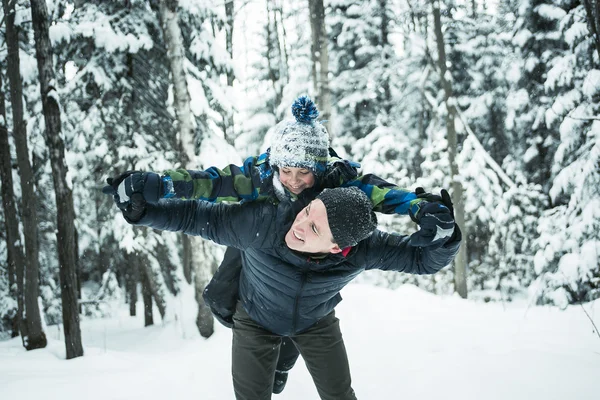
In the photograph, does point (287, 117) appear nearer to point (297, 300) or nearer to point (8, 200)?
point (8, 200)

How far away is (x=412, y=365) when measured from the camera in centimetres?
420

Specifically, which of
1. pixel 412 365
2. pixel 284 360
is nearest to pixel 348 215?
pixel 284 360

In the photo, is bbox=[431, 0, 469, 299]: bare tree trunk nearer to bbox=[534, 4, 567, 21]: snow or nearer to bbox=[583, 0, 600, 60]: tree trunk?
bbox=[534, 4, 567, 21]: snow

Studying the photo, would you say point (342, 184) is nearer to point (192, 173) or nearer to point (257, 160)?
point (257, 160)

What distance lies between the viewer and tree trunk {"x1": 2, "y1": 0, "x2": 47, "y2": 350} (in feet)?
28.1

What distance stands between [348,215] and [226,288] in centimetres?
110

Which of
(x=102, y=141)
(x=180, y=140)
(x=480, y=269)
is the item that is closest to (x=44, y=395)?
(x=180, y=140)

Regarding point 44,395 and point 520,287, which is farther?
point 520,287

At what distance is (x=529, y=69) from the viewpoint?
13.1 meters

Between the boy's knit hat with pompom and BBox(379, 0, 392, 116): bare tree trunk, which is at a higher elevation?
BBox(379, 0, 392, 116): bare tree trunk

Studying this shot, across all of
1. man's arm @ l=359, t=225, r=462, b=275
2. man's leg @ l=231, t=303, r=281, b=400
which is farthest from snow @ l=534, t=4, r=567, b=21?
man's leg @ l=231, t=303, r=281, b=400

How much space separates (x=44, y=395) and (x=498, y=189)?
43.1ft

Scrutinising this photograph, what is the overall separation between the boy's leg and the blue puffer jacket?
0.74 feet

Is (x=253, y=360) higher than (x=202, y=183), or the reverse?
(x=202, y=183)
